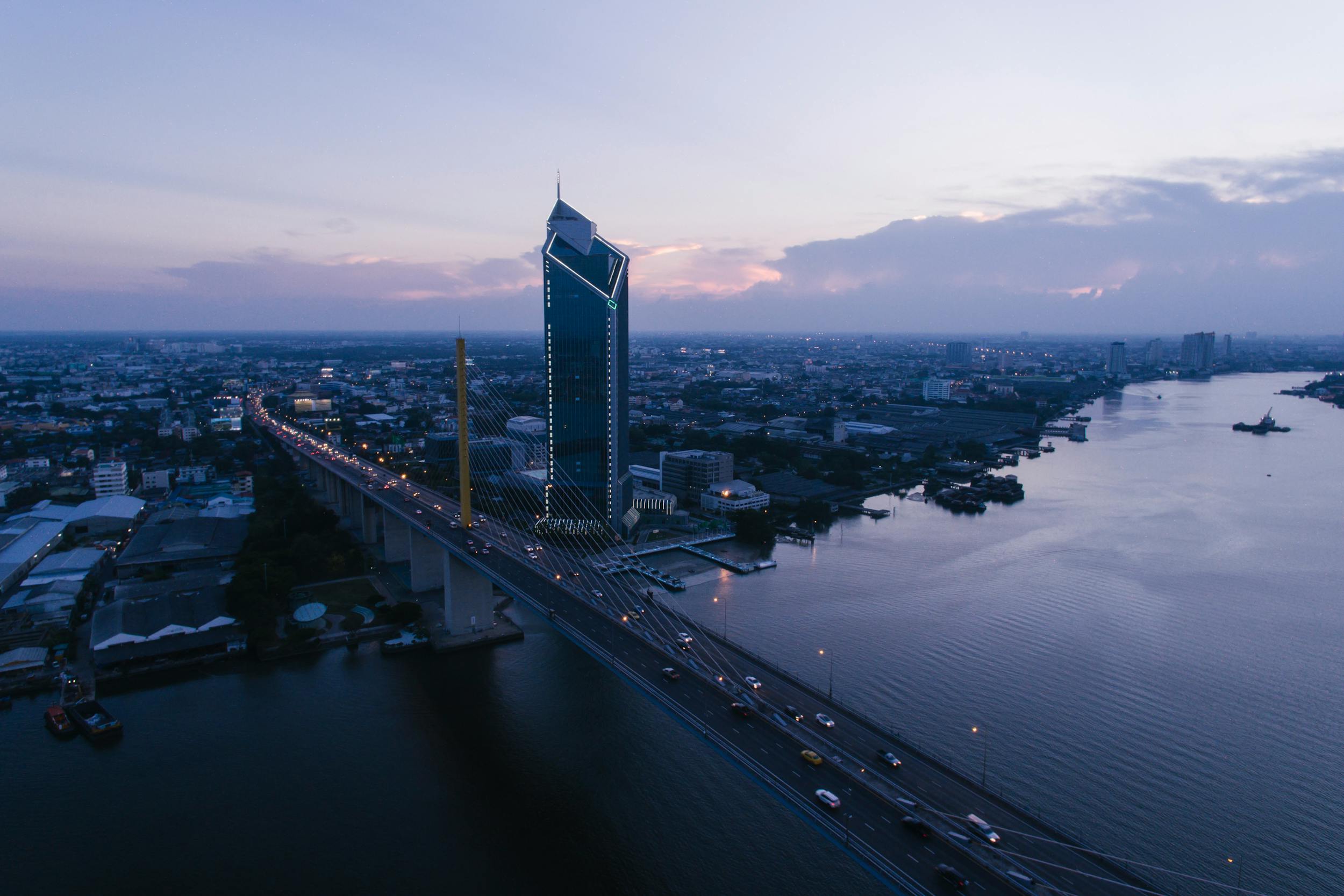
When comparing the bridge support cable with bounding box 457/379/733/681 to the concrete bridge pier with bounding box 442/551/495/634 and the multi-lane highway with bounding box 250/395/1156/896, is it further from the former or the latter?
the concrete bridge pier with bounding box 442/551/495/634

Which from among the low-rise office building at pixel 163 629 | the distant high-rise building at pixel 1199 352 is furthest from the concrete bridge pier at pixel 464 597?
the distant high-rise building at pixel 1199 352

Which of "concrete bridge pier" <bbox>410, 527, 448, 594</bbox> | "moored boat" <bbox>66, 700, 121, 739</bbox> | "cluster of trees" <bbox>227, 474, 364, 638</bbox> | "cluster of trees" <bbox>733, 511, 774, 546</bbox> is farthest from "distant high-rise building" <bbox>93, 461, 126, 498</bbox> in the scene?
"cluster of trees" <bbox>733, 511, 774, 546</bbox>

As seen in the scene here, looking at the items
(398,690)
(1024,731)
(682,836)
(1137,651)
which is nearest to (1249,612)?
(1137,651)

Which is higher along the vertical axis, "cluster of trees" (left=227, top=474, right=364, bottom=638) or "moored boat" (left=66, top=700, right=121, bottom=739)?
"cluster of trees" (left=227, top=474, right=364, bottom=638)

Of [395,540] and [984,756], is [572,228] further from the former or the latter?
[984,756]

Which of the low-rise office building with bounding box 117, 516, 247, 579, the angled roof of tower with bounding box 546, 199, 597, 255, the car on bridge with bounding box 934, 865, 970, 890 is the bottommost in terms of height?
the low-rise office building with bounding box 117, 516, 247, 579

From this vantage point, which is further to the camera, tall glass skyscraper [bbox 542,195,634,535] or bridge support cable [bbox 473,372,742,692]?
tall glass skyscraper [bbox 542,195,634,535]

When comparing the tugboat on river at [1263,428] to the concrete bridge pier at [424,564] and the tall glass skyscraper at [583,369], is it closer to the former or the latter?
the tall glass skyscraper at [583,369]
